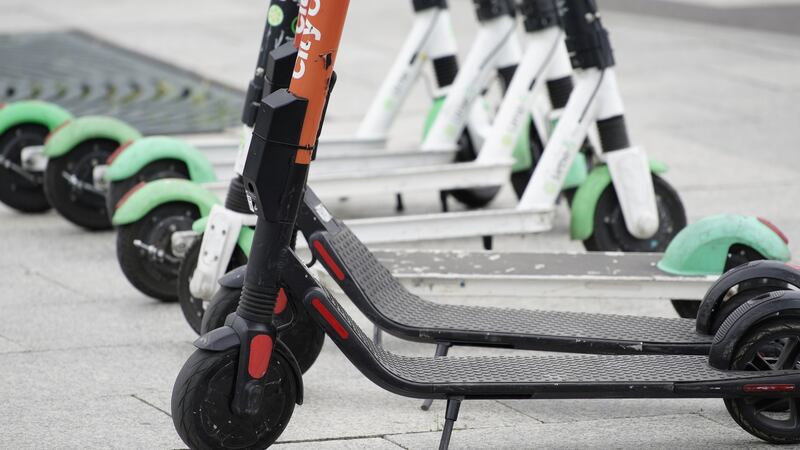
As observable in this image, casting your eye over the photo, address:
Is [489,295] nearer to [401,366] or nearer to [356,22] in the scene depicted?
[401,366]

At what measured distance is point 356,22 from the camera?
45.0 feet

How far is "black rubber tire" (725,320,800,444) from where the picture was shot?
382 centimetres

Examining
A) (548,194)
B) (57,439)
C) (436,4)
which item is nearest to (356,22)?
(436,4)

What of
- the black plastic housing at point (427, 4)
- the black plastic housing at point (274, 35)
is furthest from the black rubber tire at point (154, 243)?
the black plastic housing at point (427, 4)

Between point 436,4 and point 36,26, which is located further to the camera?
point 36,26

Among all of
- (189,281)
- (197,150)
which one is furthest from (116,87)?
(189,281)

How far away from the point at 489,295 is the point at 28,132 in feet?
10.1

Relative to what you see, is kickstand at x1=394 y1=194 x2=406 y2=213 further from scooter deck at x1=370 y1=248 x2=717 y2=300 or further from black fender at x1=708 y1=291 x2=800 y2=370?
black fender at x1=708 y1=291 x2=800 y2=370

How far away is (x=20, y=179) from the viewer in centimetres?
682

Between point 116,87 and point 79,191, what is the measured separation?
3.72m

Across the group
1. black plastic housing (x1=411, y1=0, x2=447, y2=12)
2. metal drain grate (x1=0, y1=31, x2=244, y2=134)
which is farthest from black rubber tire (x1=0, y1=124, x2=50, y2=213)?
black plastic housing (x1=411, y1=0, x2=447, y2=12)

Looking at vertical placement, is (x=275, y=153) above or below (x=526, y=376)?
above

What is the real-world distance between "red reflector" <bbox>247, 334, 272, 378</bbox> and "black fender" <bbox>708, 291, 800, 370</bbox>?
1275mm

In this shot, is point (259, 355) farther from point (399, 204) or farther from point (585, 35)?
point (399, 204)
